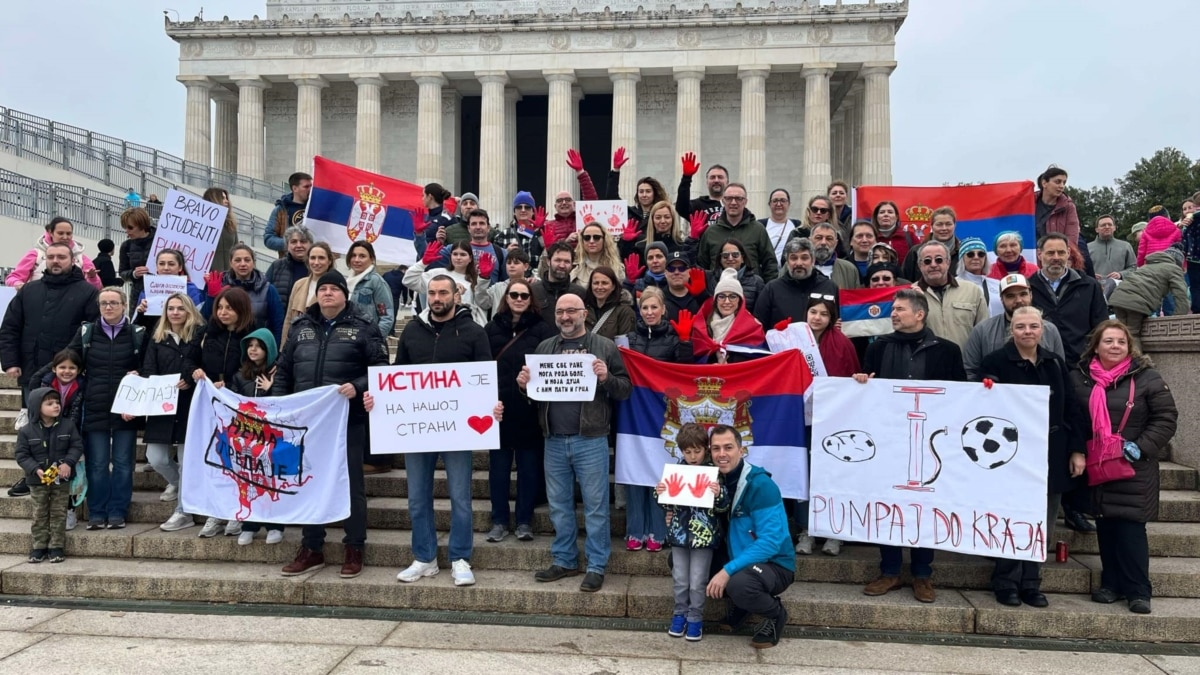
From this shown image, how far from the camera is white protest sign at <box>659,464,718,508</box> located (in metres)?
5.98

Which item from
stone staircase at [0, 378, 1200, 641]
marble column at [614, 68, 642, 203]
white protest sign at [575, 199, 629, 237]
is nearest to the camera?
stone staircase at [0, 378, 1200, 641]

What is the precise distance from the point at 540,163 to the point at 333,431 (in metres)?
43.6

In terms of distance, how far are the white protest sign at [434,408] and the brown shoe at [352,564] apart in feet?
3.04

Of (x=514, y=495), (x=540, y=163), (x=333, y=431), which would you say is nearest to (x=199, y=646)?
(x=333, y=431)

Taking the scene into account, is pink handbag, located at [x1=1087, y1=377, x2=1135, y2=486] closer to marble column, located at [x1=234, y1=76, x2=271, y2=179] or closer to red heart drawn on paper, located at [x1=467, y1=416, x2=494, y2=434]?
red heart drawn on paper, located at [x1=467, y1=416, x2=494, y2=434]

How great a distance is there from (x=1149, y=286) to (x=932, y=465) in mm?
4559

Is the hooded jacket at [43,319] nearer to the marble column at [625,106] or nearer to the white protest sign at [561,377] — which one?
the white protest sign at [561,377]

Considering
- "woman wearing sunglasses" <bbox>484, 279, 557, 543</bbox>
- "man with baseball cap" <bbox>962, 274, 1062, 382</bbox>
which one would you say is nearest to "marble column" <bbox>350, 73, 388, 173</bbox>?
"woman wearing sunglasses" <bbox>484, 279, 557, 543</bbox>

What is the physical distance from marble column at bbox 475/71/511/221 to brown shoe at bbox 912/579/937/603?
1430 inches

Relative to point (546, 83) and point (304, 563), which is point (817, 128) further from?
point (304, 563)

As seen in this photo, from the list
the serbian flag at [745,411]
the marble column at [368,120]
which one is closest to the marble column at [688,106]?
the marble column at [368,120]

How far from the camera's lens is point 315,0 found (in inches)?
1815

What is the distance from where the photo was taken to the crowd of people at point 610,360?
6.60 metres

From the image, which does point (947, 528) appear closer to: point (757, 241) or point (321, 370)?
point (757, 241)
